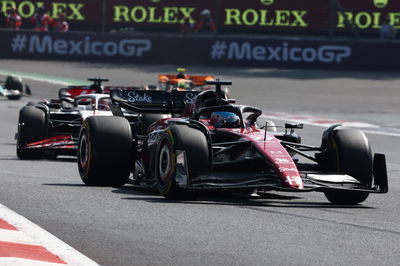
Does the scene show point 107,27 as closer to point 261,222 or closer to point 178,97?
point 178,97

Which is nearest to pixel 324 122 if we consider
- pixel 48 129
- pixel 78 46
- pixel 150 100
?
pixel 48 129

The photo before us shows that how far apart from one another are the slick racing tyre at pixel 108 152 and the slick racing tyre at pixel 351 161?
2.21m

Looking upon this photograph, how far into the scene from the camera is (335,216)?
9.86 metres

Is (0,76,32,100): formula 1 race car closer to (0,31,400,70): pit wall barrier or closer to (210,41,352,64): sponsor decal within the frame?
(0,31,400,70): pit wall barrier

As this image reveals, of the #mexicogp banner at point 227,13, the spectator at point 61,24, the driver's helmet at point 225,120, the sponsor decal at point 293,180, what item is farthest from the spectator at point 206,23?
the sponsor decal at point 293,180

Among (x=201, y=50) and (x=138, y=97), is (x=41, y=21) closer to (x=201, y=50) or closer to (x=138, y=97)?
(x=201, y=50)

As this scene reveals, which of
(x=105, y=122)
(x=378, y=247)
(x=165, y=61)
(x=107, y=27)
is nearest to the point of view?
(x=378, y=247)

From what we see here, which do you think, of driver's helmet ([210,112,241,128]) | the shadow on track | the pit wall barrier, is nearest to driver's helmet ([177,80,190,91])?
the pit wall barrier

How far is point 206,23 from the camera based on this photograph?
43000mm

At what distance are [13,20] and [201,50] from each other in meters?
8.54

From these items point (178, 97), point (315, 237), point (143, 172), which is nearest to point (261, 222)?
point (315, 237)

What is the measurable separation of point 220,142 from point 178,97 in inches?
101

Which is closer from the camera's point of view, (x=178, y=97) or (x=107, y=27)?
(x=178, y=97)

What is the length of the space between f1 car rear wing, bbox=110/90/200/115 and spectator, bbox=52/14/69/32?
30304 mm
